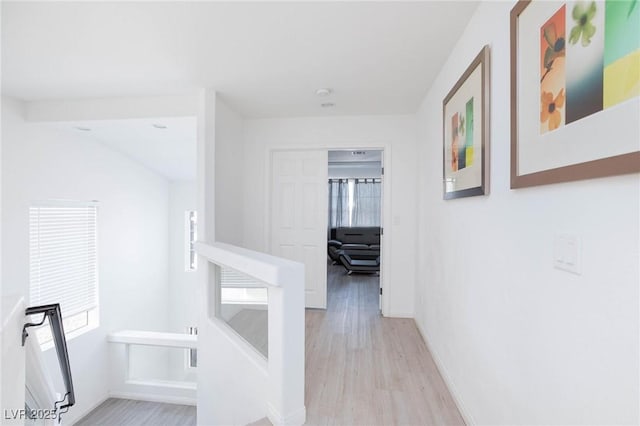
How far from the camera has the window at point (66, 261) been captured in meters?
3.34

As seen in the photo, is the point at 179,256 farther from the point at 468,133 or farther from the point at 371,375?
the point at 468,133

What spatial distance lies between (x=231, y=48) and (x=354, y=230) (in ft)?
20.6

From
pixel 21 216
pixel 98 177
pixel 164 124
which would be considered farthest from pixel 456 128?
pixel 98 177

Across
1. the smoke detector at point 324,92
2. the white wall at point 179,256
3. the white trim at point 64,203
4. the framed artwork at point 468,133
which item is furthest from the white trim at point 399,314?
the white trim at point 64,203

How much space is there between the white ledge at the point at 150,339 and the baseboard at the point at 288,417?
3.23 m

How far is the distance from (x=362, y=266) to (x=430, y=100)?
4.13 metres

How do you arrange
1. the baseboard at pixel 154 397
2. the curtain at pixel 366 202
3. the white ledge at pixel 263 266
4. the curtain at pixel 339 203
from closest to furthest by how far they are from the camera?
the white ledge at pixel 263 266 < the baseboard at pixel 154 397 < the curtain at pixel 366 202 < the curtain at pixel 339 203

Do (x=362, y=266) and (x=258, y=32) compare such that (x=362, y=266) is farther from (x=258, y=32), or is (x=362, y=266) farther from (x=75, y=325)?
(x=258, y=32)

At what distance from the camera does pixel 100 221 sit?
13.5 ft

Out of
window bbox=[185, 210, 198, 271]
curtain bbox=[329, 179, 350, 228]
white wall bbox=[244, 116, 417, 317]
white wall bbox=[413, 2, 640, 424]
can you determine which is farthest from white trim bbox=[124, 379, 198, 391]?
curtain bbox=[329, 179, 350, 228]

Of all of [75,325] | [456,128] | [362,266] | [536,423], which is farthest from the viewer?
[362,266]

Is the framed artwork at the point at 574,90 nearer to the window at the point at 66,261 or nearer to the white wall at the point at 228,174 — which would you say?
the white wall at the point at 228,174

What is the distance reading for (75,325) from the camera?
12.7 feet

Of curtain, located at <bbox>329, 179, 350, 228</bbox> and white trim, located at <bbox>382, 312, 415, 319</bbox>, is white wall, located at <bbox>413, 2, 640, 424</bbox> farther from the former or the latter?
curtain, located at <bbox>329, 179, 350, 228</bbox>
